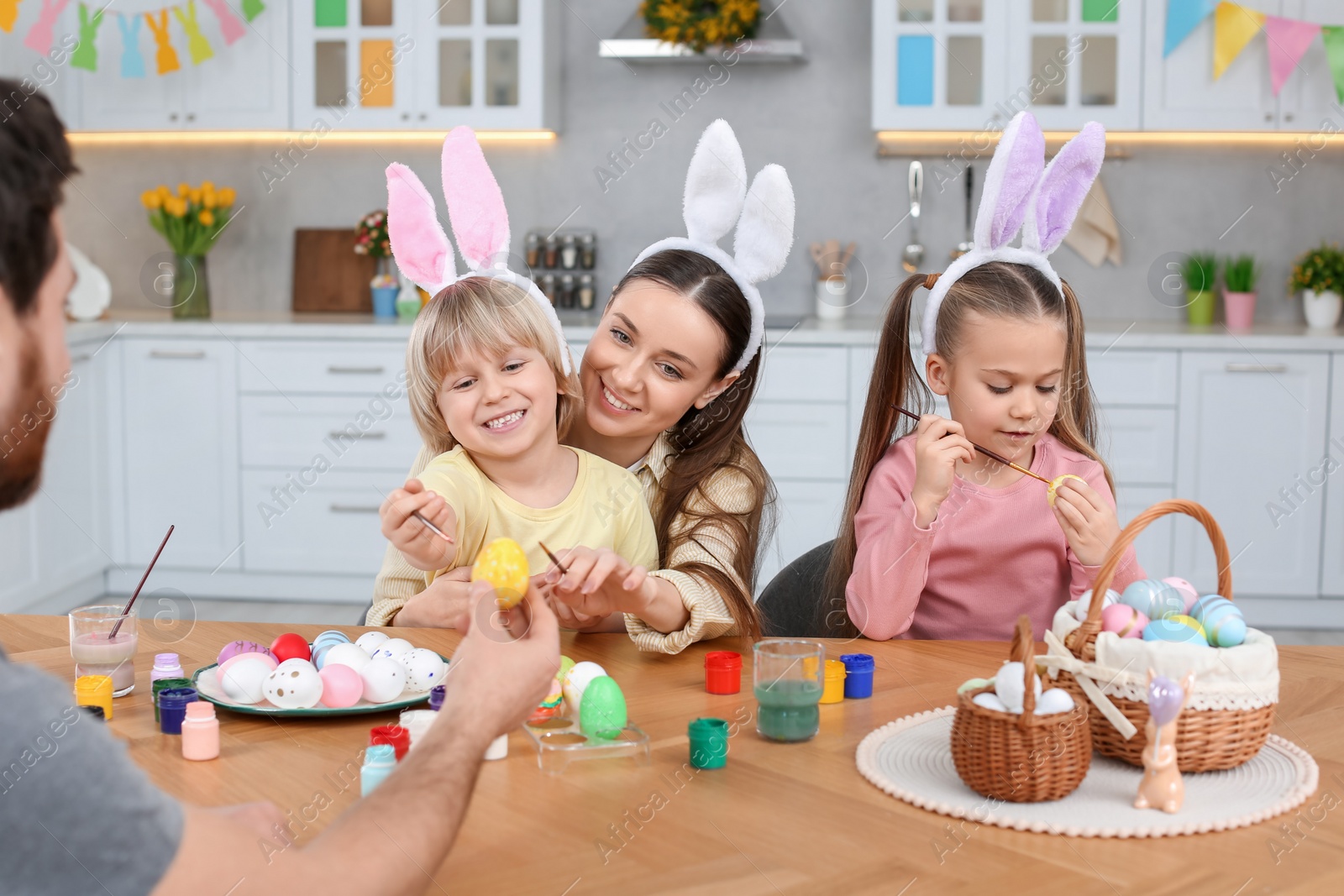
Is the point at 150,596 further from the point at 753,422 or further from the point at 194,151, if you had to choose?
the point at 753,422

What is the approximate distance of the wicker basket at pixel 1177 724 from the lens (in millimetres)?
1130

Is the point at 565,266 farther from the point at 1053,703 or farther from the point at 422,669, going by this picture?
the point at 1053,703

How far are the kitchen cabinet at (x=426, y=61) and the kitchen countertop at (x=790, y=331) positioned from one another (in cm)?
68

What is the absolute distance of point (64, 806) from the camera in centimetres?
70

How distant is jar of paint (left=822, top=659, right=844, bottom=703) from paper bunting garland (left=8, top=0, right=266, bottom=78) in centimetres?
351

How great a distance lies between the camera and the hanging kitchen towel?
13.8 ft

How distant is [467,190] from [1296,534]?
3017 mm

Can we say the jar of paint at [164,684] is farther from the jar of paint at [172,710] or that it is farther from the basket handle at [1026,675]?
the basket handle at [1026,675]

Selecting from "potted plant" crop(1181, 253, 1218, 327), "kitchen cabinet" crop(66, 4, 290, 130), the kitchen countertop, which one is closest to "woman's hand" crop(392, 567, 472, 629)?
the kitchen countertop

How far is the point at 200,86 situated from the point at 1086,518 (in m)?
3.53

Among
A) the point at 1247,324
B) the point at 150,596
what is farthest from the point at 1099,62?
the point at 150,596

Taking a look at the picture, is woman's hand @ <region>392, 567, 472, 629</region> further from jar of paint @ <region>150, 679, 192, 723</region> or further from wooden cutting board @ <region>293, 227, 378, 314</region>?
wooden cutting board @ <region>293, 227, 378, 314</region>

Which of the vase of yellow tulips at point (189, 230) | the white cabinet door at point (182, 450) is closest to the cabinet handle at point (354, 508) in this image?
the white cabinet door at point (182, 450)

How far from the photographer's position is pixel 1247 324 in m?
4.05
